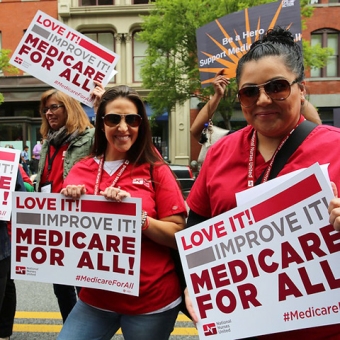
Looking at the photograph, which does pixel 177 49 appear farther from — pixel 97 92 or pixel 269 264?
pixel 269 264

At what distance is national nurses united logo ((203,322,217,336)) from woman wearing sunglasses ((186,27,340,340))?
5 cm

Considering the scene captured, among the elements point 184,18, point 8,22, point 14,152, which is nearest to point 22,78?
point 8,22

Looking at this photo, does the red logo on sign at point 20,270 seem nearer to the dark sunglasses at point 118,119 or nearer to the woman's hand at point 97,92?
the dark sunglasses at point 118,119

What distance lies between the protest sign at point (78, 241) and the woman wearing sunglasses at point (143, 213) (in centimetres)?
6

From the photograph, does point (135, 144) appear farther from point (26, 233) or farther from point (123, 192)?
point (26, 233)

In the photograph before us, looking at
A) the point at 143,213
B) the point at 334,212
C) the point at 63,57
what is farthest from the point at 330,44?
the point at 334,212

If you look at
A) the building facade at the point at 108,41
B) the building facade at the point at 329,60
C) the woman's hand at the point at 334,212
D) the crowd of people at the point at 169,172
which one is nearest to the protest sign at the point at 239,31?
the crowd of people at the point at 169,172

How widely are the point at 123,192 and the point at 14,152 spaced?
1352 millimetres

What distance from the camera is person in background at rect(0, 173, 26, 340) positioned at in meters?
2.90

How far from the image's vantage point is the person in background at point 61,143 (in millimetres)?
3287

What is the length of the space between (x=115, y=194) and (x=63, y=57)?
1.99 meters

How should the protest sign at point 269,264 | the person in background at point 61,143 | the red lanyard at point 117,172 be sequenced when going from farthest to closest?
the person in background at point 61,143, the red lanyard at point 117,172, the protest sign at point 269,264

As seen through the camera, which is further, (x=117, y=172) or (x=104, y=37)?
(x=104, y=37)

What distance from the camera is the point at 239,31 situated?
13.1 ft
